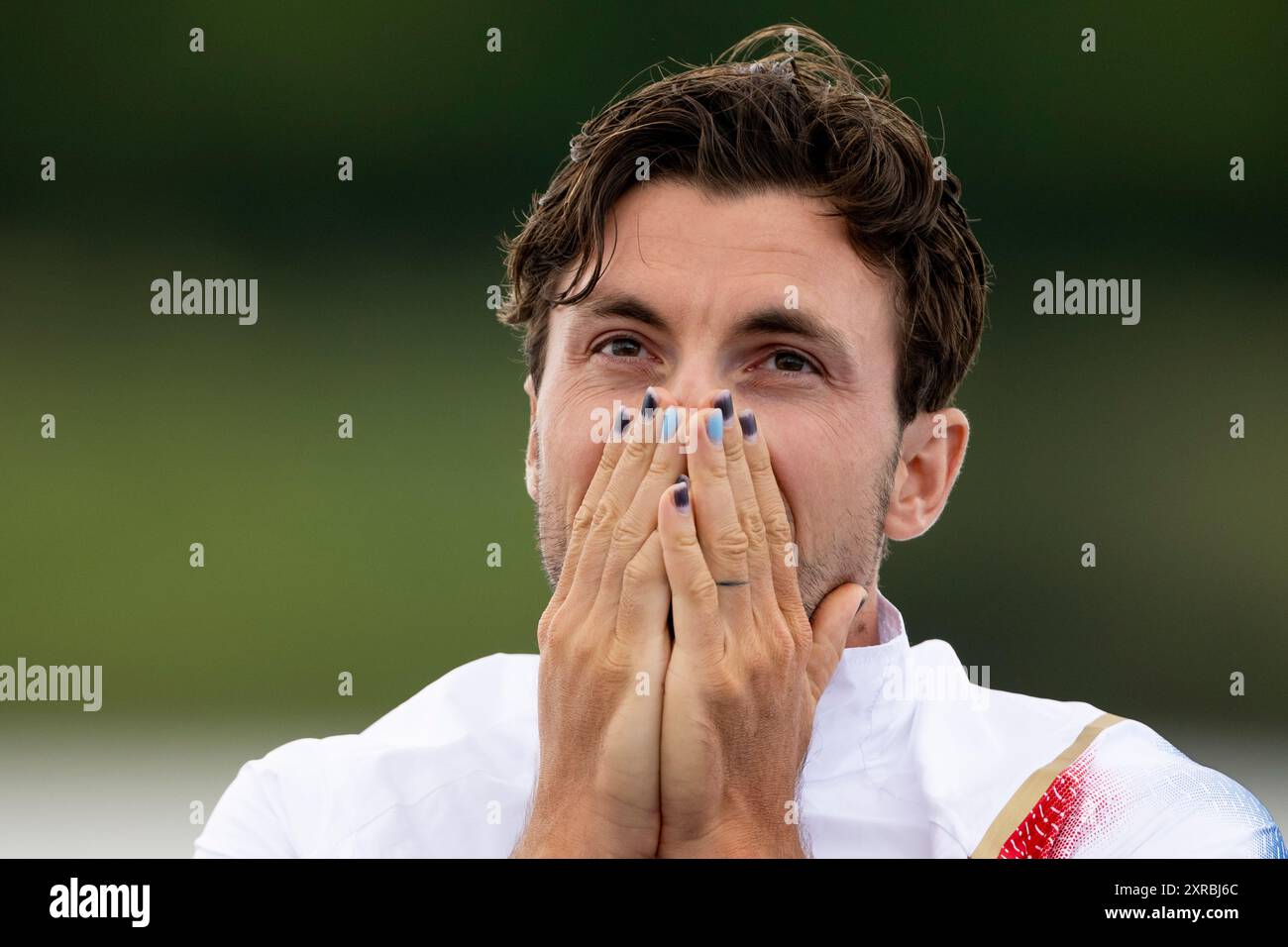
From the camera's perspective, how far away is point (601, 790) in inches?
78.6

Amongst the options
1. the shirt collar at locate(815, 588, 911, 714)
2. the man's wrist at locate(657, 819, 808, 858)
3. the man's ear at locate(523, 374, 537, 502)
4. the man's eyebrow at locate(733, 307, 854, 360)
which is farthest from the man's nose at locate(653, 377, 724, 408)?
the man's wrist at locate(657, 819, 808, 858)

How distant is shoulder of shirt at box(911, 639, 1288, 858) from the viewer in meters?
2.00

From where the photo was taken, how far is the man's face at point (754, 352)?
218cm

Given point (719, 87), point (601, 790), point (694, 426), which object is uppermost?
point (719, 87)

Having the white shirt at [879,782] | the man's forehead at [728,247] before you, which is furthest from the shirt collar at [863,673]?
the man's forehead at [728,247]

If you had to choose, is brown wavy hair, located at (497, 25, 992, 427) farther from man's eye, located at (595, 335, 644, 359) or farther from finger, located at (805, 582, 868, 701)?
finger, located at (805, 582, 868, 701)

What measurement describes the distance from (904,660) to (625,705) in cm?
64

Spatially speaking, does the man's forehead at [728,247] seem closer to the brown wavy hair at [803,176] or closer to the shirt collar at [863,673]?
the brown wavy hair at [803,176]

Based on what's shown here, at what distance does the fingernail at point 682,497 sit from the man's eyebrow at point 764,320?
13.0 inches

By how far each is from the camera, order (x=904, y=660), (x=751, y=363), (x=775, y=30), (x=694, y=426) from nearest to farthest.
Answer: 1. (x=694, y=426)
2. (x=751, y=363)
3. (x=904, y=660)
4. (x=775, y=30)

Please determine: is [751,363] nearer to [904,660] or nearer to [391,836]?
[904,660]

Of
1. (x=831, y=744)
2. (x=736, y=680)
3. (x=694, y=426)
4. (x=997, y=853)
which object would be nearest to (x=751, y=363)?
(x=694, y=426)

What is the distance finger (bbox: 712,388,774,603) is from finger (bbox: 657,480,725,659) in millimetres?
76

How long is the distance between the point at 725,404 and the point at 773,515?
0.66ft
